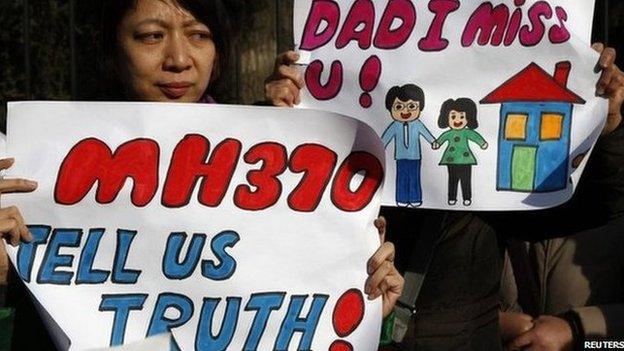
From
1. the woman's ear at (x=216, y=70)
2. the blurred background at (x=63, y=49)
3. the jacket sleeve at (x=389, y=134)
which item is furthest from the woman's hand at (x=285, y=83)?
the blurred background at (x=63, y=49)

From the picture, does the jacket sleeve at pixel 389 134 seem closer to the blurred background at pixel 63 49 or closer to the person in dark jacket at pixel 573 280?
the person in dark jacket at pixel 573 280

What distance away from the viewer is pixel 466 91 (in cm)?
344

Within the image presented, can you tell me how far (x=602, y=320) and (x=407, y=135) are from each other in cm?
90

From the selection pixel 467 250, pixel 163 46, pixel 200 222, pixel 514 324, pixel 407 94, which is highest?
pixel 163 46

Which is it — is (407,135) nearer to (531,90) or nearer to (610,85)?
(531,90)

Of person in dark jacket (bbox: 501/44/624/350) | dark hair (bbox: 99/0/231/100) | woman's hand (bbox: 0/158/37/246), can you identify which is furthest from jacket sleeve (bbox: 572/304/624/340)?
woman's hand (bbox: 0/158/37/246)

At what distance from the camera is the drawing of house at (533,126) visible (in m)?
3.39

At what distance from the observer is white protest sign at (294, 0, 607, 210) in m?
3.39

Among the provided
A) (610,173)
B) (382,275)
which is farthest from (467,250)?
(382,275)

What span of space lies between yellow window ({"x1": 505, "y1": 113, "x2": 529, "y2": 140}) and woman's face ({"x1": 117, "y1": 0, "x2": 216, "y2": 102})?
731mm

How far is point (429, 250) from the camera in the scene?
337 cm

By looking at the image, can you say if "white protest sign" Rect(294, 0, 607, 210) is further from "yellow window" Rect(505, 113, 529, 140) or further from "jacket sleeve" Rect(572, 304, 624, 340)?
"jacket sleeve" Rect(572, 304, 624, 340)

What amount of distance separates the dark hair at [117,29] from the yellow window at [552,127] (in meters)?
0.77

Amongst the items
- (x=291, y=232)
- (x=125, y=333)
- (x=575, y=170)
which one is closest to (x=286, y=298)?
(x=291, y=232)
